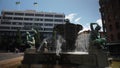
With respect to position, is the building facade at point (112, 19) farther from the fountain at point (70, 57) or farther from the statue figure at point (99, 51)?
the statue figure at point (99, 51)

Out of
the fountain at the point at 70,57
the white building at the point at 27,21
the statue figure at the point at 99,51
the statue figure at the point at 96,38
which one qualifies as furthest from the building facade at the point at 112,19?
the white building at the point at 27,21

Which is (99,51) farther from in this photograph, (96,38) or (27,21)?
(27,21)

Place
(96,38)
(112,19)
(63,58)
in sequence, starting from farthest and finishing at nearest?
(112,19) < (63,58) < (96,38)

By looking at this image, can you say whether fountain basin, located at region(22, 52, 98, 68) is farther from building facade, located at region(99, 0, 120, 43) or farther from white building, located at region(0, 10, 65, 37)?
white building, located at region(0, 10, 65, 37)

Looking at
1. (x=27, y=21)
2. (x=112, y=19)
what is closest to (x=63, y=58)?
(x=112, y=19)

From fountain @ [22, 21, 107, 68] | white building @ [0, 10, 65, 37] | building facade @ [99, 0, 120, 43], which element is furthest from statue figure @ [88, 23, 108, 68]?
white building @ [0, 10, 65, 37]

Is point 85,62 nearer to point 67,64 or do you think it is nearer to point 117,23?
point 67,64

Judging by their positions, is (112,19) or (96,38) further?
(112,19)

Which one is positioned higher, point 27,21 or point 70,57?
point 27,21

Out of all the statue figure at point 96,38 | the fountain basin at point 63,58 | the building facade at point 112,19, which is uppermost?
the building facade at point 112,19

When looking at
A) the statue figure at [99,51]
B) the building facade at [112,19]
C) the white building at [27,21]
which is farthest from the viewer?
the white building at [27,21]

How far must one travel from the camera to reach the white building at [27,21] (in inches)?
2472

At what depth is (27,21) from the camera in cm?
6531

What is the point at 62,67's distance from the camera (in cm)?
915
